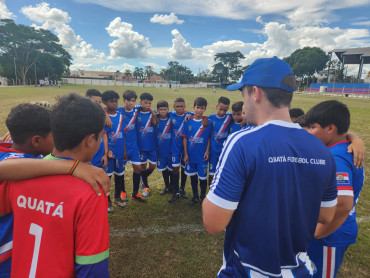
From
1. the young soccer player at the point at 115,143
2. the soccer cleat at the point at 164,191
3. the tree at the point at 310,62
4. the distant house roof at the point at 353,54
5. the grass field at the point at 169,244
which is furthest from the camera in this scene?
the tree at the point at 310,62

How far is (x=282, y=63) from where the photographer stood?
1.42 meters

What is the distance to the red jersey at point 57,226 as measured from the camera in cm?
117

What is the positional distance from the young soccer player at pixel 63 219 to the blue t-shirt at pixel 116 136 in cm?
313

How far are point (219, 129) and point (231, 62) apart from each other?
111 metres

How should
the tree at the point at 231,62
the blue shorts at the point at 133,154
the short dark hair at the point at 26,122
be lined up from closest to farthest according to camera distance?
the short dark hair at the point at 26,122, the blue shorts at the point at 133,154, the tree at the point at 231,62

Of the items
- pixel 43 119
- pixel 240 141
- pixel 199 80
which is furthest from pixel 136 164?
pixel 199 80

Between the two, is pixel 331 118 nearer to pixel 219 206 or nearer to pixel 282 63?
pixel 282 63

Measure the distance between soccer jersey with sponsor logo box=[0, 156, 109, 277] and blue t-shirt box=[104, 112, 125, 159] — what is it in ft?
10.5

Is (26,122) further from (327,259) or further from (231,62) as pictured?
(231,62)

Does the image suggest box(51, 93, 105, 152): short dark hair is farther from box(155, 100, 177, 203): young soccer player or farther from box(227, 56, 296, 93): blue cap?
box(155, 100, 177, 203): young soccer player

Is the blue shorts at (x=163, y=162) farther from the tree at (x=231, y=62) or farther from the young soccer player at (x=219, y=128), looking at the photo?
the tree at (x=231, y=62)

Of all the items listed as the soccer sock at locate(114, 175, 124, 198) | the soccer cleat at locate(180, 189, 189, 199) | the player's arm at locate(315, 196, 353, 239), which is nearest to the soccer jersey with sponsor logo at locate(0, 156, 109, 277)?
the player's arm at locate(315, 196, 353, 239)

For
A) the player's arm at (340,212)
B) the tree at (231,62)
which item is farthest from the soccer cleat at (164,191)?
the tree at (231,62)

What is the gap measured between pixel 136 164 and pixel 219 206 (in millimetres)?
3794
